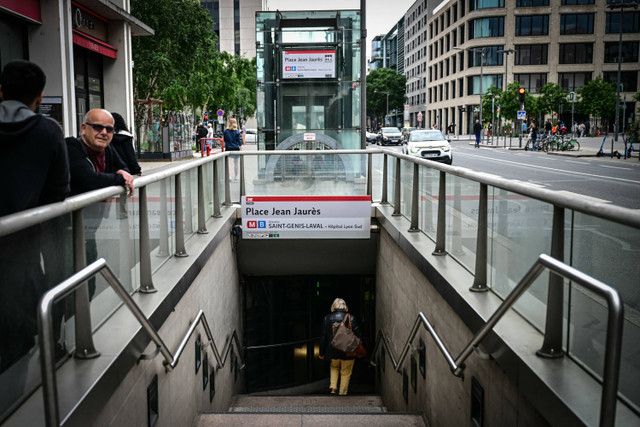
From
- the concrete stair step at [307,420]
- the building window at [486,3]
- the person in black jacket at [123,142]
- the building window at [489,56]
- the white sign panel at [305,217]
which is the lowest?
the concrete stair step at [307,420]

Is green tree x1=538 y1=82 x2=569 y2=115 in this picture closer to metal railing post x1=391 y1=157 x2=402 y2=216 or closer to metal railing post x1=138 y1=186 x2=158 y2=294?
metal railing post x1=391 y1=157 x2=402 y2=216

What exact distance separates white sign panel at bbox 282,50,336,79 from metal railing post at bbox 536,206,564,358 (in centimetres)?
1148

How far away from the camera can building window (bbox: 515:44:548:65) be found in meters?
75.8

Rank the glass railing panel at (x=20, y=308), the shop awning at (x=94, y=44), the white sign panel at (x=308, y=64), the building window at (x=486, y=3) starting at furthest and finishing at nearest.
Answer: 1. the building window at (x=486, y=3)
2. the shop awning at (x=94, y=44)
3. the white sign panel at (x=308, y=64)
4. the glass railing panel at (x=20, y=308)

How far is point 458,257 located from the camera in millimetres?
5664

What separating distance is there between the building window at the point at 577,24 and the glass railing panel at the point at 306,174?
241 ft

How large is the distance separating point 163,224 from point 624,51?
8012cm

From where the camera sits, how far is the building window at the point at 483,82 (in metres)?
76.3

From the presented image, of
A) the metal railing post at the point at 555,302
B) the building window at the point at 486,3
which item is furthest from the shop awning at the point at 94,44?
the building window at the point at 486,3

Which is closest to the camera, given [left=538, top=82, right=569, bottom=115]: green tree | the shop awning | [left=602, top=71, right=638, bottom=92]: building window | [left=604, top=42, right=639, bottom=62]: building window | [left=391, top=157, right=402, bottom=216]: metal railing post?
[left=391, top=157, right=402, bottom=216]: metal railing post

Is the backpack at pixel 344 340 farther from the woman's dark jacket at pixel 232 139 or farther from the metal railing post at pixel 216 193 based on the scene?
the woman's dark jacket at pixel 232 139

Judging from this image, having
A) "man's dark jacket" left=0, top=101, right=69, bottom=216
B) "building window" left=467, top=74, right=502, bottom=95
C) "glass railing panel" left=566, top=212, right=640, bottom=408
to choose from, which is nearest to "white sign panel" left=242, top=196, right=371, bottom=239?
"man's dark jacket" left=0, top=101, right=69, bottom=216

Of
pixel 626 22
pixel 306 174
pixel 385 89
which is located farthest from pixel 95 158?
pixel 385 89

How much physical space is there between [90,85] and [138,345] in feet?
58.4
